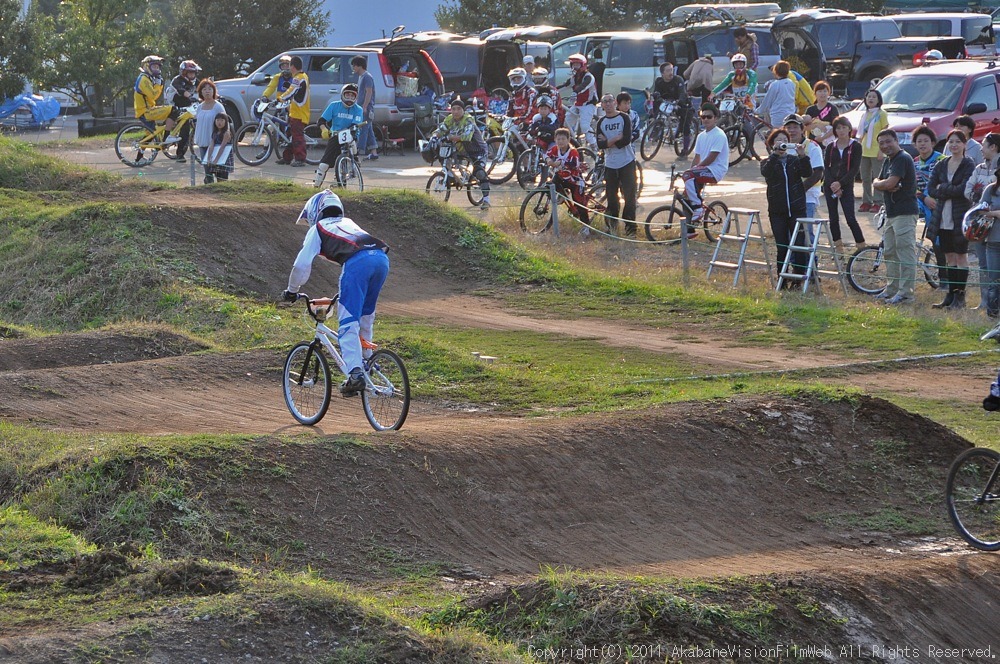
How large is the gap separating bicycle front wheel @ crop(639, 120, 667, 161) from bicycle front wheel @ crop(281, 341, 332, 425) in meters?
17.1

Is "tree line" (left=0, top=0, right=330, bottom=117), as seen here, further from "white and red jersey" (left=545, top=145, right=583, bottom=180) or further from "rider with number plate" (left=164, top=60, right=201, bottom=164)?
"white and red jersey" (left=545, top=145, right=583, bottom=180)

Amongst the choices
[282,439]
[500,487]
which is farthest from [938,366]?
[282,439]

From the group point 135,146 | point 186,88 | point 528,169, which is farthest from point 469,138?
point 135,146

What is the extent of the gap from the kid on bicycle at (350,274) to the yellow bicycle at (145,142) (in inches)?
591

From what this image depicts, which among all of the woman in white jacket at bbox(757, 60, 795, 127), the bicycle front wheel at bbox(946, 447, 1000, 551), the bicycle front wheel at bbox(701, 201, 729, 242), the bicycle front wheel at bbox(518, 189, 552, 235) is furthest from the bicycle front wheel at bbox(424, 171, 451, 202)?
the bicycle front wheel at bbox(946, 447, 1000, 551)

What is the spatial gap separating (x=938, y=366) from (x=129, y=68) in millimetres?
30188

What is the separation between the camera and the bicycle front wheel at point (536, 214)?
19250 mm

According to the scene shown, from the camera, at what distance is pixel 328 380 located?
30.7 feet

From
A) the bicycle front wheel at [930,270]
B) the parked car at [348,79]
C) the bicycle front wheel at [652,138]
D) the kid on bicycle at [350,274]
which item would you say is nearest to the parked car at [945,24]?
the bicycle front wheel at [652,138]

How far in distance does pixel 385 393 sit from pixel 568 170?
414 inches

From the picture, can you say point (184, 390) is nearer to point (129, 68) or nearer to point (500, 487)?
point (500, 487)

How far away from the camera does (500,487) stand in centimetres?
825

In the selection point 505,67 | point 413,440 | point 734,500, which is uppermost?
point 505,67

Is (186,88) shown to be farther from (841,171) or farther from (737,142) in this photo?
(841,171)
